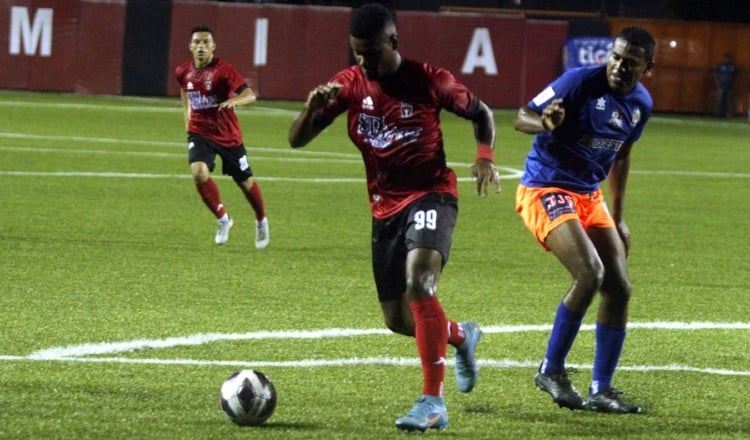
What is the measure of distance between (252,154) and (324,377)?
55.1ft

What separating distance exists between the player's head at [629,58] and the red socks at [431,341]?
5.10 feet

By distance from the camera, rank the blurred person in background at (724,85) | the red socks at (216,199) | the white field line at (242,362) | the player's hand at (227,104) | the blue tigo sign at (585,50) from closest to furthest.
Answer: the white field line at (242,362) < the player's hand at (227,104) < the red socks at (216,199) < the blue tigo sign at (585,50) < the blurred person in background at (724,85)

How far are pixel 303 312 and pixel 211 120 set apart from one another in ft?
16.1

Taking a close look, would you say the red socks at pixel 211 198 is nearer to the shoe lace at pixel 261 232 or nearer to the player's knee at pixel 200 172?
the player's knee at pixel 200 172

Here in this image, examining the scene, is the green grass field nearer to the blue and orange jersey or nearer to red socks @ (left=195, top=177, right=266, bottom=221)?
red socks @ (left=195, top=177, right=266, bottom=221)

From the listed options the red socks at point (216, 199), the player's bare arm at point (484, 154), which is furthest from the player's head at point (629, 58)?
the red socks at point (216, 199)

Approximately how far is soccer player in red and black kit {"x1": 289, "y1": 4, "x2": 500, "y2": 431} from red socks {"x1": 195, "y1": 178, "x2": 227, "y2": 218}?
22.8 feet

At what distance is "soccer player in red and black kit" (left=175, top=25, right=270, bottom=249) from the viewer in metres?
14.2

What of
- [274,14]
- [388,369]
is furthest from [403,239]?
[274,14]

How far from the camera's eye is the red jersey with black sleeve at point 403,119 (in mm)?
7035

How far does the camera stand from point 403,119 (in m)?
7.03

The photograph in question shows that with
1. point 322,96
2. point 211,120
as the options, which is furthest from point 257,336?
point 211,120

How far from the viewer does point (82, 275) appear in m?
11.4

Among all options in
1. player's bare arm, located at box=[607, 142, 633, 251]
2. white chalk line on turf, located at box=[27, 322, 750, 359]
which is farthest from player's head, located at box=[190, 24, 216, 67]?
player's bare arm, located at box=[607, 142, 633, 251]
